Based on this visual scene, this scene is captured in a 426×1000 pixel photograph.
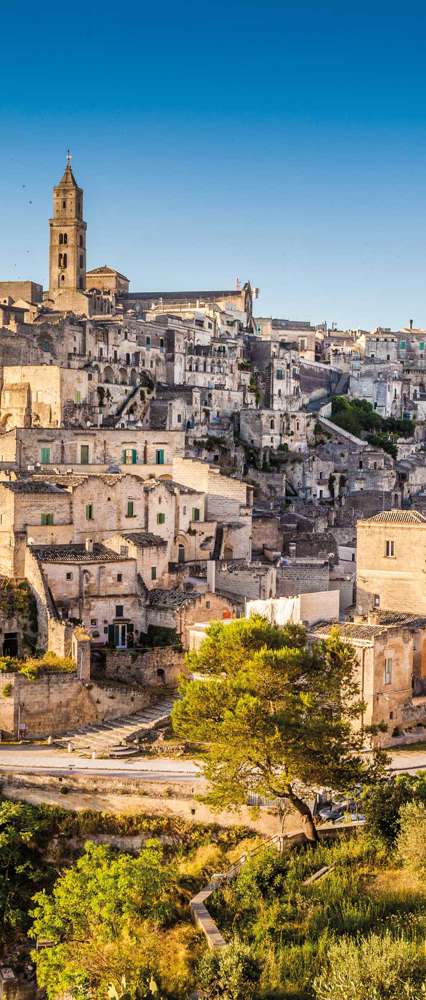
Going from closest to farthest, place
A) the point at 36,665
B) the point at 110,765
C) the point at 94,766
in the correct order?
the point at 94,766 < the point at 110,765 < the point at 36,665

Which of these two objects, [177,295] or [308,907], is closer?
[308,907]

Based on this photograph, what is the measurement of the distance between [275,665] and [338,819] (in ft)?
15.9

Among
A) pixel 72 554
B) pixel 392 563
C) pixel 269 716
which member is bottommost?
pixel 269 716

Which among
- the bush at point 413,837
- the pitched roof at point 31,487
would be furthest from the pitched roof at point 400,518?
the bush at point 413,837

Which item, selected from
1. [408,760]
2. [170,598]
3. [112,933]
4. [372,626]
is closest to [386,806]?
[408,760]

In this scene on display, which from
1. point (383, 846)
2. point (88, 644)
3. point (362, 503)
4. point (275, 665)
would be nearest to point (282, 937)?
point (383, 846)

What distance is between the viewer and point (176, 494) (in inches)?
1800

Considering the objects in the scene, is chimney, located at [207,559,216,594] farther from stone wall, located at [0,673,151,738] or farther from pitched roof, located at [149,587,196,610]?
stone wall, located at [0,673,151,738]

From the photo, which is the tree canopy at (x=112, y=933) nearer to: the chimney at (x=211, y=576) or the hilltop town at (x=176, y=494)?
the hilltop town at (x=176, y=494)

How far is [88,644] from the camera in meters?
33.5

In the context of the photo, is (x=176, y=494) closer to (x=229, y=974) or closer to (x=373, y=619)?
(x=373, y=619)

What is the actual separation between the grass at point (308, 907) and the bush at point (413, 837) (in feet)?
1.18

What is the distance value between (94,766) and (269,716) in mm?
7314

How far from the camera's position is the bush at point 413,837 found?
23000 mm
